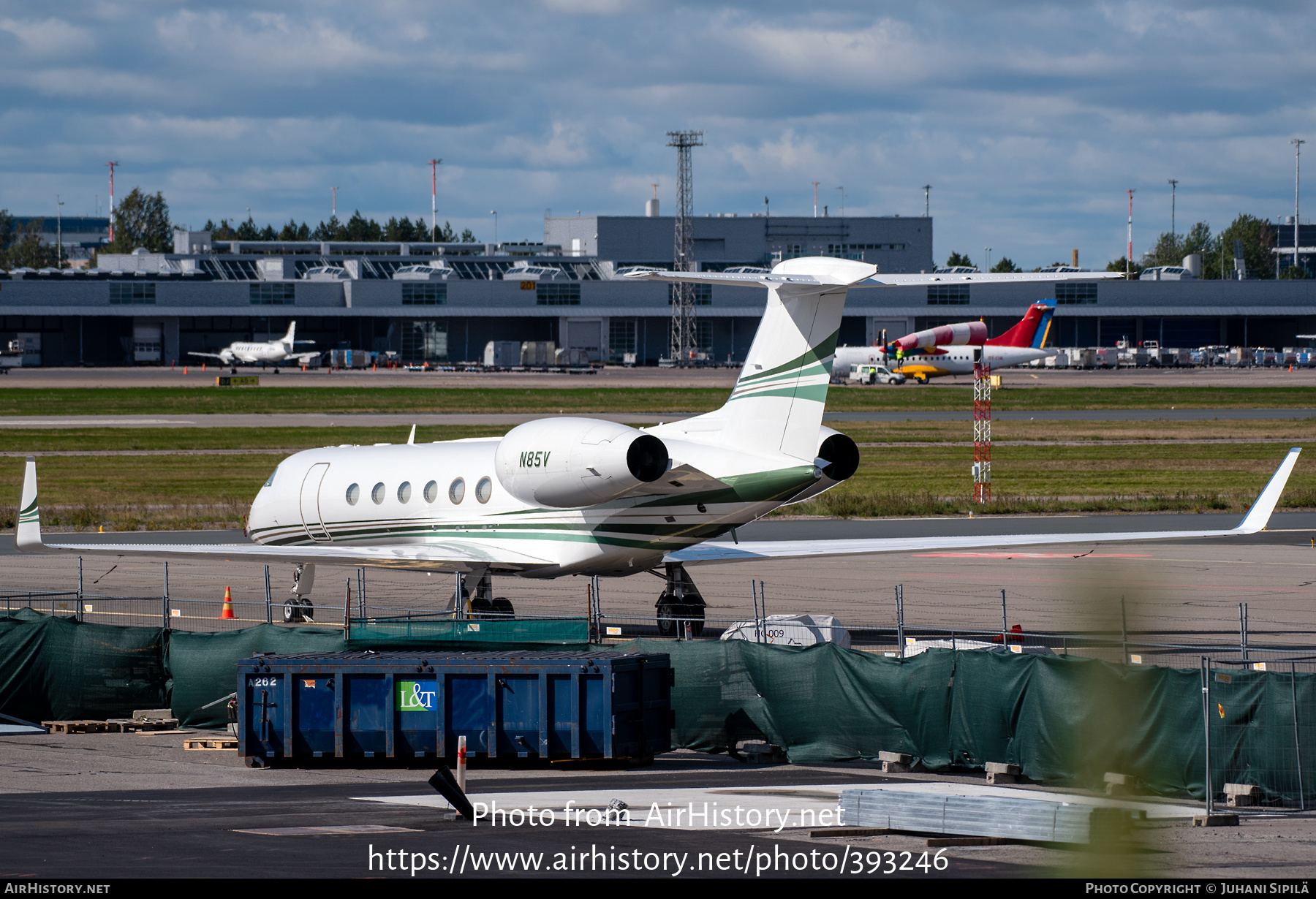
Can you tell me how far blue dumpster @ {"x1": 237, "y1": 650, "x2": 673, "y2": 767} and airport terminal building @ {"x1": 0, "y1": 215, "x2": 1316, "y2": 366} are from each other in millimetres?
143979

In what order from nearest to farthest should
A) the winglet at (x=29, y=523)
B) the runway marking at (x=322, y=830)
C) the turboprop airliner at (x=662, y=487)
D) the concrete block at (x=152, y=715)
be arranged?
the runway marking at (x=322, y=830) < the concrete block at (x=152, y=715) < the turboprop airliner at (x=662, y=487) < the winglet at (x=29, y=523)

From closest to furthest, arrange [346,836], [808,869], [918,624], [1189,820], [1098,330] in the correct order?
[808,869] < [346,836] < [1189,820] < [918,624] < [1098,330]

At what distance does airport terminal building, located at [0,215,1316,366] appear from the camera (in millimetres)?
168000

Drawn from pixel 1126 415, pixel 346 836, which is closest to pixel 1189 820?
pixel 346 836

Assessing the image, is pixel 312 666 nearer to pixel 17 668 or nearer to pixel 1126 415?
pixel 17 668

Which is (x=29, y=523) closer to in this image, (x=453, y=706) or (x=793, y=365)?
(x=453, y=706)

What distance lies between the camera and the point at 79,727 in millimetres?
22047

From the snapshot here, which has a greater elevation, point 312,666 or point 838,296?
point 838,296

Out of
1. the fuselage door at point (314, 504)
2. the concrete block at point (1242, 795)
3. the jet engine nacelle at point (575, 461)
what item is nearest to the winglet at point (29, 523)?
the fuselage door at point (314, 504)

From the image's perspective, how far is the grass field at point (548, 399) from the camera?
93312mm

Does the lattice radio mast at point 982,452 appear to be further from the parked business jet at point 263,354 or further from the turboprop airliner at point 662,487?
the parked business jet at point 263,354

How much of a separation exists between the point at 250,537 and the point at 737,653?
1593 cm

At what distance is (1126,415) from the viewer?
87500 mm

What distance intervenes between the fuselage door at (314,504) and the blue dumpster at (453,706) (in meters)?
11.2
